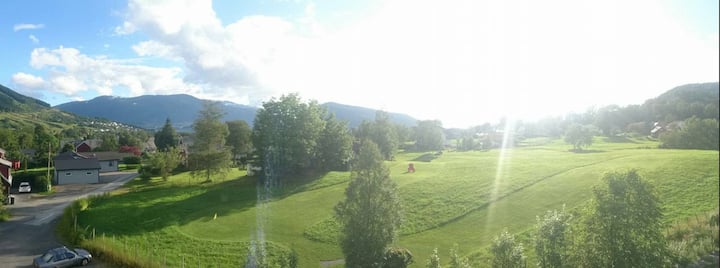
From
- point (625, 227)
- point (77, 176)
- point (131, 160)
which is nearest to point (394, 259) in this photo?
point (625, 227)

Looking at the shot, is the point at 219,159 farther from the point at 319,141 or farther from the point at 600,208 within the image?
the point at 600,208

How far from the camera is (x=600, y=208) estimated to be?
56.2 ft

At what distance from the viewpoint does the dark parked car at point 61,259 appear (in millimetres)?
26203

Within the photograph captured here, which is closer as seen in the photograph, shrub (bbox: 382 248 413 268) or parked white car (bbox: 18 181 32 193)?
shrub (bbox: 382 248 413 268)

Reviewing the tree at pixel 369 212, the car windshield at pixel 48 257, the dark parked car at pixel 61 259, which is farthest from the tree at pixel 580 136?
the car windshield at pixel 48 257

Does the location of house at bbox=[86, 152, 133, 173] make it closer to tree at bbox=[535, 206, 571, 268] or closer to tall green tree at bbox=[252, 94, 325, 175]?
tall green tree at bbox=[252, 94, 325, 175]

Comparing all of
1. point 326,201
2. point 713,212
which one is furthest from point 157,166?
point 713,212

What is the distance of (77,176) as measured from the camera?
7175 cm

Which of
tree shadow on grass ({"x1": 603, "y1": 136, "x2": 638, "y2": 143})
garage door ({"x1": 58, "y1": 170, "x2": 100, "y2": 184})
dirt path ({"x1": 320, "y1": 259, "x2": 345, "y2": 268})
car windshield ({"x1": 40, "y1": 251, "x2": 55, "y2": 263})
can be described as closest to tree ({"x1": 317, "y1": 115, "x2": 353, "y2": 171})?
dirt path ({"x1": 320, "y1": 259, "x2": 345, "y2": 268})

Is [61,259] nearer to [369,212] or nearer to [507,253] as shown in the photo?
[369,212]

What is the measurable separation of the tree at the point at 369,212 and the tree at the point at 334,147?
47.0 meters

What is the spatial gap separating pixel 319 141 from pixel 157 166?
94.6 ft

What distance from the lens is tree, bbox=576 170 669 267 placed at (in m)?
16.4

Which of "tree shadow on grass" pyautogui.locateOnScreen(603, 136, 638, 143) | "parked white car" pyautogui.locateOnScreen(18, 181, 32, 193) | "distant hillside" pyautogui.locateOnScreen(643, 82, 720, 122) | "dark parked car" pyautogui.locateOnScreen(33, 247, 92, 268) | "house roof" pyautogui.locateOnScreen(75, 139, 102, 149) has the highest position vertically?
"distant hillside" pyautogui.locateOnScreen(643, 82, 720, 122)
